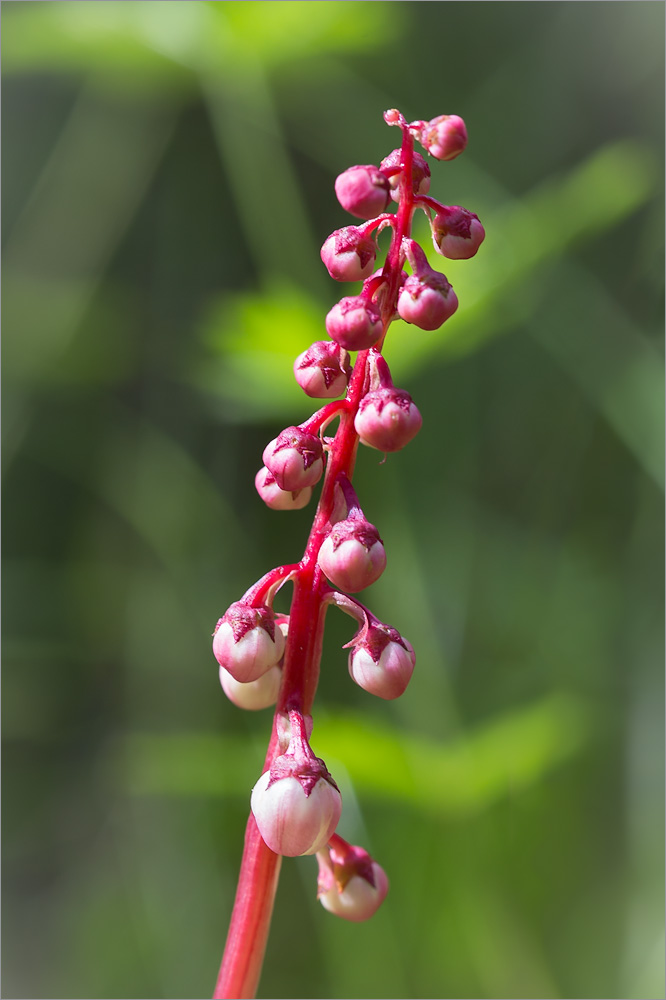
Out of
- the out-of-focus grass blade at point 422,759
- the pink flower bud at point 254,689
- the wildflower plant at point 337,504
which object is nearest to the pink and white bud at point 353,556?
the wildflower plant at point 337,504

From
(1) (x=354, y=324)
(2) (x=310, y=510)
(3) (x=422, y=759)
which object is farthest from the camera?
(2) (x=310, y=510)

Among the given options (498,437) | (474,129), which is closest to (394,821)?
(498,437)

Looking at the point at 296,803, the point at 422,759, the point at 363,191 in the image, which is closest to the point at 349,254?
the point at 363,191

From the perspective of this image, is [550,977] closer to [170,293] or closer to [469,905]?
[469,905]

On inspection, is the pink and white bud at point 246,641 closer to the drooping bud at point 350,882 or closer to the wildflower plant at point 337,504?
the wildflower plant at point 337,504

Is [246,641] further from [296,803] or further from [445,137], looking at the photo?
[445,137]

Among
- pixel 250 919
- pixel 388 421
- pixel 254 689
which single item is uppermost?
pixel 388 421

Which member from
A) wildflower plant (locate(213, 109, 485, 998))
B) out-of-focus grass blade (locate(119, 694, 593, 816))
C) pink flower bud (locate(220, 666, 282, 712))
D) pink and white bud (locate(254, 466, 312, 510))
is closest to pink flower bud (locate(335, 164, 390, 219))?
wildflower plant (locate(213, 109, 485, 998))
